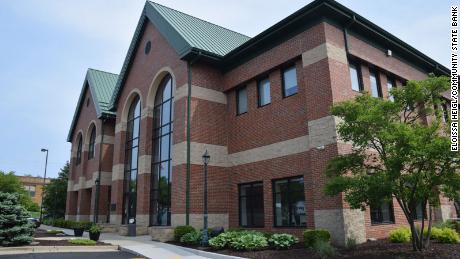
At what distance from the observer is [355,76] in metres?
16.7

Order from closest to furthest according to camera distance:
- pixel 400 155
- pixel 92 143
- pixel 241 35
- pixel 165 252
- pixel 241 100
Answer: pixel 400 155, pixel 165 252, pixel 241 100, pixel 241 35, pixel 92 143

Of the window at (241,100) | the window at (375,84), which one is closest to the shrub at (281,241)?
the window at (241,100)

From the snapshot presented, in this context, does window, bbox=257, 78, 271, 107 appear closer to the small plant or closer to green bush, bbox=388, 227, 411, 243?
green bush, bbox=388, 227, 411, 243

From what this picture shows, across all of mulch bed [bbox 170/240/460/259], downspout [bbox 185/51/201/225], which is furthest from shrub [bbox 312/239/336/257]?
downspout [bbox 185/51/201/225]

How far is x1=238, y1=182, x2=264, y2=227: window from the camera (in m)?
17.4

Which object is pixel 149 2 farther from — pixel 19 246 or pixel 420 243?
pixel 420 243

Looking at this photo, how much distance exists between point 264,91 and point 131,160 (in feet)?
40.3

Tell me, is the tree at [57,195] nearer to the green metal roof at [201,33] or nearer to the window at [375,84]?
the green metal roof at [201,33]

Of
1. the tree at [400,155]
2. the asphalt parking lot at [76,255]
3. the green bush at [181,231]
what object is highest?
the tree at [400,155]

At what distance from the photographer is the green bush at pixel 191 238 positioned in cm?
1536

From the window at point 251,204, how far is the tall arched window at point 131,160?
899cm

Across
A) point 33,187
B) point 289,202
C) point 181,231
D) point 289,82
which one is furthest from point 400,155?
point 33,187

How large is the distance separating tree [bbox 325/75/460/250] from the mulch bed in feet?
1.71

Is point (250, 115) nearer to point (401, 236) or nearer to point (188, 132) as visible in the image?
point (188, 132)
